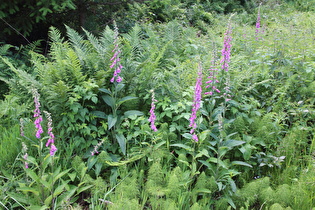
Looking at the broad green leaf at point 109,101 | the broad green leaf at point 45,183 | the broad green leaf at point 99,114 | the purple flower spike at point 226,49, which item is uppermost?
the purple flower spike at point 226,49

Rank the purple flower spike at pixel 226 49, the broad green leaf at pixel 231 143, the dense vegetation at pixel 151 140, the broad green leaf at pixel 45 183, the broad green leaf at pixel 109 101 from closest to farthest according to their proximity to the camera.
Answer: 1. the broad green leaf at pixel 45 183
2. the dense vegetation at pixel 151 140
3. the broad green leaf at pixel 231 143
4. the purple flower spike at pixel 226 49
5. the broad green leaf at pixel 109 101

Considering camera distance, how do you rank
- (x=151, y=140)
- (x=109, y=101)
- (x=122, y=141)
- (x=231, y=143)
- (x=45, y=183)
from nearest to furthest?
(x=45, y=183) → (x=231, y=143) → (x=151, y=140) → (x=122, y=141) → (x=109, y=101)

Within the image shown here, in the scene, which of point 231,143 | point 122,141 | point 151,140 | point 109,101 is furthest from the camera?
point 109,101

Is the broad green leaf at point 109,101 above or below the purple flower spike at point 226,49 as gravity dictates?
below

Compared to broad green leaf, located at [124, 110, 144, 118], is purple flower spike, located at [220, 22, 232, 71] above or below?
above

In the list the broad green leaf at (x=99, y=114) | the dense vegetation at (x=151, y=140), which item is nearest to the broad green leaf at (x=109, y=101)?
the dense vegetation at (x=151, y=140)

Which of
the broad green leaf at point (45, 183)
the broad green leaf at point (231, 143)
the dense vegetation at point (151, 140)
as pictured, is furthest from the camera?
the broad green leaf at point (231, 143)

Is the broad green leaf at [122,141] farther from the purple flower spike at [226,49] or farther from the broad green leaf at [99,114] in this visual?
the purple flower spike at [226,49]

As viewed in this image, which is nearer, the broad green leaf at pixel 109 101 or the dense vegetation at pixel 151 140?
the dense vegetation at pixel 151 140

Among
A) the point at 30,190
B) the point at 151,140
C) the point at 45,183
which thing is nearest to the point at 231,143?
the point at 151,140

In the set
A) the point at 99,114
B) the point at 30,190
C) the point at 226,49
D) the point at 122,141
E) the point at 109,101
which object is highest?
the point at 226,49

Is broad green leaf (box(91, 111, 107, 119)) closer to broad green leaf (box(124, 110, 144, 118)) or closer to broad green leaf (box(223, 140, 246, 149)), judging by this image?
broad green leaf (box(124, 110, 144, 118))

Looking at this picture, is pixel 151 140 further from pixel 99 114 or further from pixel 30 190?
pixel 30 190

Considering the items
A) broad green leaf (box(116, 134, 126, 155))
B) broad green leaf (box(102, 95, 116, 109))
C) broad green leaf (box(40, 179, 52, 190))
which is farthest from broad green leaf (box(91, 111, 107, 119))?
broad green leaf (box(40, 179, 52, 190))
